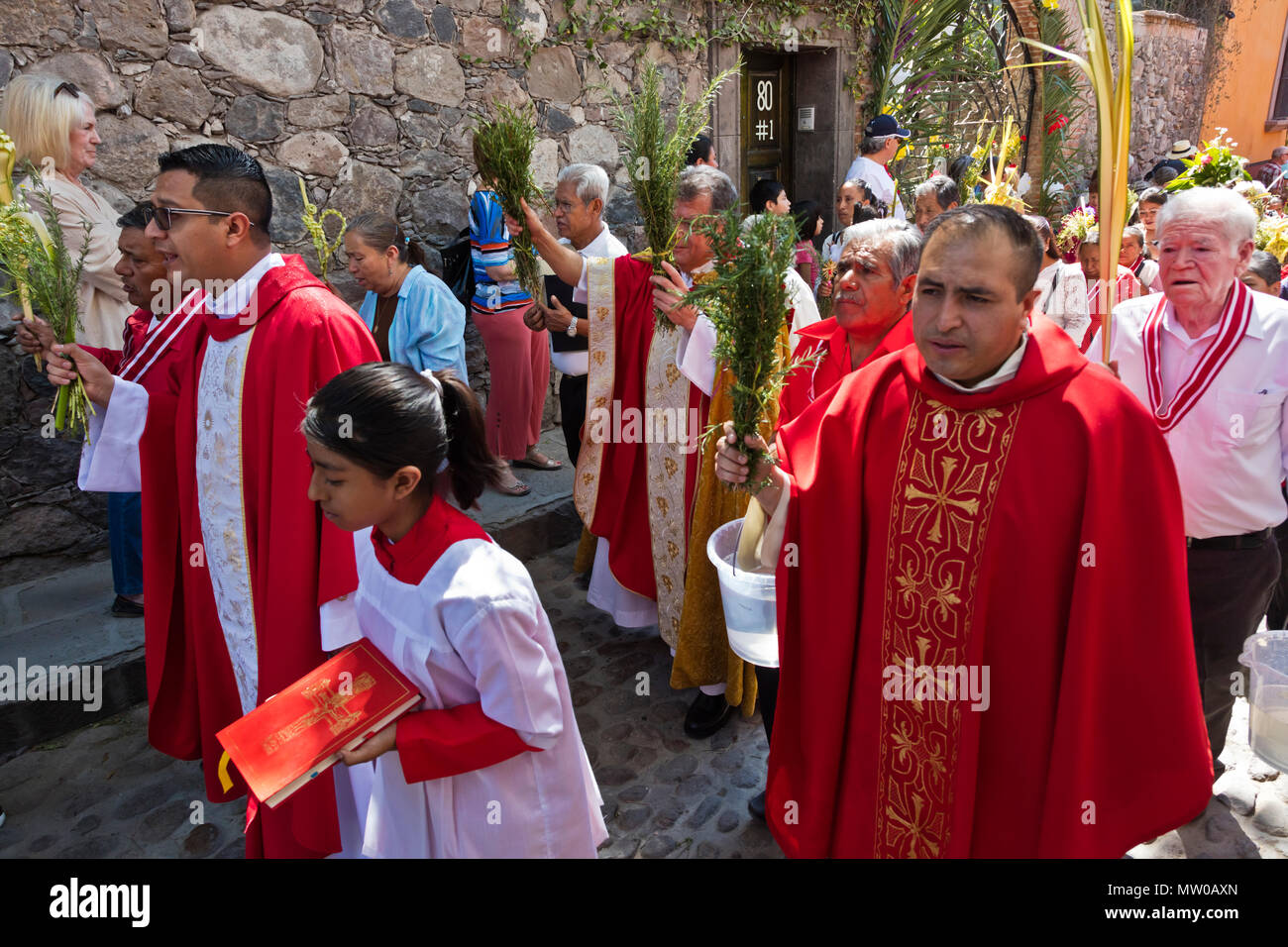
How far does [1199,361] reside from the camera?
316 cm

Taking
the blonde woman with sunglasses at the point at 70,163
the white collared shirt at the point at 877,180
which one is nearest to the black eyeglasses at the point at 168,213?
the blonde woman with sunglasses at the point at 70,163

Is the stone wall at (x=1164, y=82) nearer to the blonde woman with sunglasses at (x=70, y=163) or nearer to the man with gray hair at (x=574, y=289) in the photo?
the man with gray hair at (x=574, y=289)

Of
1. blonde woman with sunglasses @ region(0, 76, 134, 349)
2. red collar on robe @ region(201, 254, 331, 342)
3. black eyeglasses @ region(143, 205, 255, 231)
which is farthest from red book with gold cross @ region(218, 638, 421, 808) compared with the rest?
blonde woman with sunglasses @ region(0, 76, 134, 349)

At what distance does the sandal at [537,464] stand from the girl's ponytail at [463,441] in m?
4.49

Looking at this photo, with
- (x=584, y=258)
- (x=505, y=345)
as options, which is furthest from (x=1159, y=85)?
(x=584, y=258)

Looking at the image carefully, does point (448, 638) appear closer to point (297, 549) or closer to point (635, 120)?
point (297, 549)

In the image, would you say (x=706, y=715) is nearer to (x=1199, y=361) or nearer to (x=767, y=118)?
(x=1199, y=361)

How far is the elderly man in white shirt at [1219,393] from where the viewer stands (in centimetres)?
307

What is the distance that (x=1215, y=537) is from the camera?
128 inches

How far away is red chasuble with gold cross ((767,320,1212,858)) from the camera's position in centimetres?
210

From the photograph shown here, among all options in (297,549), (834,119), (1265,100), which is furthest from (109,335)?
(1265,100)

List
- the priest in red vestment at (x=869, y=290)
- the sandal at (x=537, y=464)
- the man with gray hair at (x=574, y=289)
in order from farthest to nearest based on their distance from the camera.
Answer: the sandal at (x=537, y=464) < the man with gray hair at (x=574, y=289) < the priest in red vestment at (x=869, y=290)

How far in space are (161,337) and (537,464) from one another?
→ 3.54 meters
